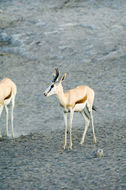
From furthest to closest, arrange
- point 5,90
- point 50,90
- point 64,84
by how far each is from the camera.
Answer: point 64,84, point 5,90, point 50,90

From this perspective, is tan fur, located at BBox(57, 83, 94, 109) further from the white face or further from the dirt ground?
the dirt ground

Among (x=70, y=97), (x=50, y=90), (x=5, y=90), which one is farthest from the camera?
(x=5, y=90)

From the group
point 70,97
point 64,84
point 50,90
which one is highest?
point 64,84

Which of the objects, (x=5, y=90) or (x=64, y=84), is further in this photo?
(x=64, y=84)

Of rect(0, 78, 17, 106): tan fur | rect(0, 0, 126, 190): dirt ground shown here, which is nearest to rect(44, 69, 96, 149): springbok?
rect(0, 0, 126, 190): dirt ground

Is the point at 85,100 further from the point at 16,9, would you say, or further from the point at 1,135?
the point at 16,9

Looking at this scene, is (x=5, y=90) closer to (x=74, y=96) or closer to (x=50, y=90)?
(x=50, y=90)

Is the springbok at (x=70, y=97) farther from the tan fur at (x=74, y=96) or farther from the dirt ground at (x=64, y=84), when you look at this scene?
the dirt ground at (x=64, y=84)

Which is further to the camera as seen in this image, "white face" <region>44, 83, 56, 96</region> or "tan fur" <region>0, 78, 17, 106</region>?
"tan fur" <region>0, 78, 17, 106</region>

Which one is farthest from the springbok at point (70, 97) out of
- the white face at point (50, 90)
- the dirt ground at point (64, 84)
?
the dirt ground at point (64, 84)

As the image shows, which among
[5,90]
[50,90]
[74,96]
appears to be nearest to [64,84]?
[5,90]

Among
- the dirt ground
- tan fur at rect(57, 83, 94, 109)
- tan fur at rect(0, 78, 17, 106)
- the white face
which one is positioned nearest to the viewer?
the dirt ground

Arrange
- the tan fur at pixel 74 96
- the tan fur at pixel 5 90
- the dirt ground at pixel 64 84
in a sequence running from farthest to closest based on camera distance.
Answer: the tan fur at pixel 5 90, the tan fur at pixel 74 96, the dirt ground at pixel 64 84

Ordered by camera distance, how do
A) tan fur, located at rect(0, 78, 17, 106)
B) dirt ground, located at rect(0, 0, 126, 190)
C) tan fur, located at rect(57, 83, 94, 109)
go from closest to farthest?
dirt ground, located at rect(0, 0, 126, 190), tan fur, located at rect(57, 83, 94, 109), tan fur, located at rect(0, 78, 17, 106)
